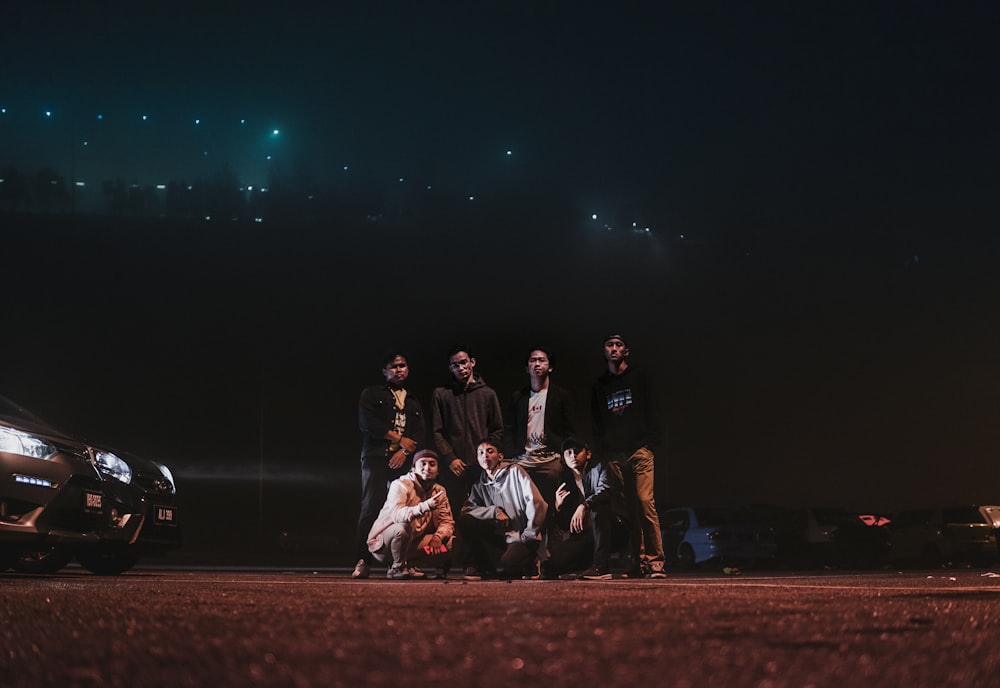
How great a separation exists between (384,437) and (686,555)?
12582 mm

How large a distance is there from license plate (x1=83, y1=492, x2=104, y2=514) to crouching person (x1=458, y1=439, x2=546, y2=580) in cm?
236

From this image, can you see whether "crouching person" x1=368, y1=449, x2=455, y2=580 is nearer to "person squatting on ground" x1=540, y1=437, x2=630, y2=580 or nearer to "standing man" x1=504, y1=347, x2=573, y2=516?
"standing man" x1=504, y1=347, x2=573, y2=516

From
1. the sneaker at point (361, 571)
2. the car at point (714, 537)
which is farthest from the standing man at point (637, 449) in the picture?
the car at point (714, 537)

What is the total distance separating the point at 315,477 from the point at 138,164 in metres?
27.4

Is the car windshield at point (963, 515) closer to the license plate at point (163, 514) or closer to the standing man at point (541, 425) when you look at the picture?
the standing man at point (541, 425)

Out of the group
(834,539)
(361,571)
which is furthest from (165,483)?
(834,539)

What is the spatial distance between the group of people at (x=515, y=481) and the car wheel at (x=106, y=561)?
1.60m

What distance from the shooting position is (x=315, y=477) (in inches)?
1387

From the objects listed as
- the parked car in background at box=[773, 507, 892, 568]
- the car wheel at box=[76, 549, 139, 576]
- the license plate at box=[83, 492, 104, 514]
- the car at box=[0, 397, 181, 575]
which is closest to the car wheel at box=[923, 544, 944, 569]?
the parked car in background at box=[773, 507, 892, 568]

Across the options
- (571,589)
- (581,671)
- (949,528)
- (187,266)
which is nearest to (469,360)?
(571,589)

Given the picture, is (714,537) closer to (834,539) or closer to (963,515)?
(834,539)

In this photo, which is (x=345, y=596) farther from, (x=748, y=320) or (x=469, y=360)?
(x=748, y=320)

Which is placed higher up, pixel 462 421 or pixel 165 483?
pixel 462 421

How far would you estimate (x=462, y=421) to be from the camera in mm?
9523
